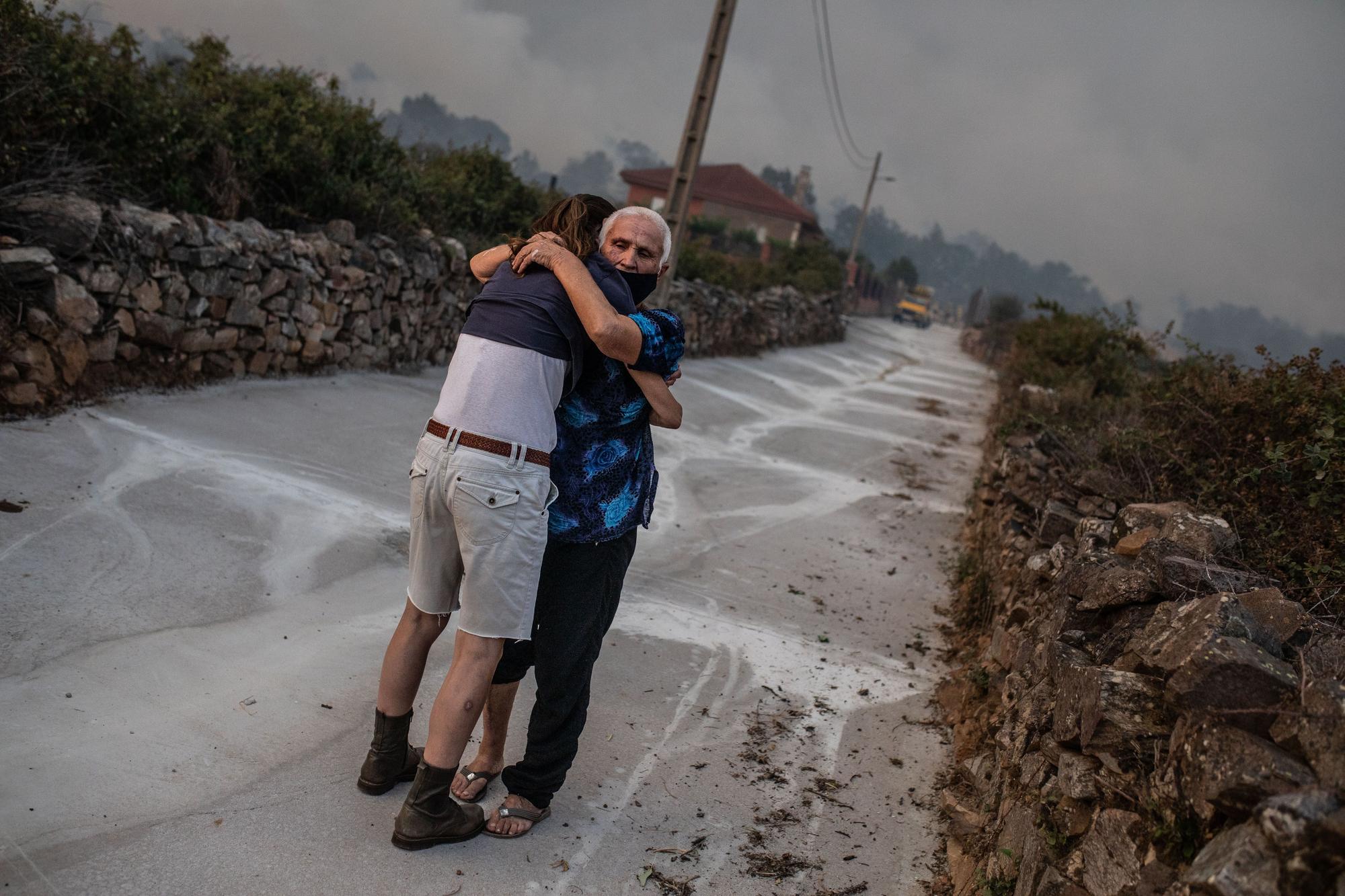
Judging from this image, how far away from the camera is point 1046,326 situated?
1473cm

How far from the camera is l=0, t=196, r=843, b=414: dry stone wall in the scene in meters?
5.20

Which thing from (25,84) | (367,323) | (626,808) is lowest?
(626,808)

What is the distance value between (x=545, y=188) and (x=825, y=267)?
19.7 m

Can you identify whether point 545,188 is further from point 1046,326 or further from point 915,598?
point 915,598

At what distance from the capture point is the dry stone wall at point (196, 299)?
5.20 metres

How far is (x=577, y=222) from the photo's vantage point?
2.60 meters

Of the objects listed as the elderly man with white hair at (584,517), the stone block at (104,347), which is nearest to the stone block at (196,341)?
the stone block at (104,347)

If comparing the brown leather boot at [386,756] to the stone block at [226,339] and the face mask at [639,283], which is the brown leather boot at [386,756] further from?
the stone block at [226,339]

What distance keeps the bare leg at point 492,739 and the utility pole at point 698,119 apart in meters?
10.4

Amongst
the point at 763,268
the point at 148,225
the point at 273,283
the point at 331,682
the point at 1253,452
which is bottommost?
the point at 331,682

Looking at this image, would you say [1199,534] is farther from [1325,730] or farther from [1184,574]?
[1325,730]

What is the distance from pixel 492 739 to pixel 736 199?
50.9 meters

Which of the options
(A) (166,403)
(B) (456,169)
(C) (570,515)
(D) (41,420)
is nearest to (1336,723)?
(C) (570,515)

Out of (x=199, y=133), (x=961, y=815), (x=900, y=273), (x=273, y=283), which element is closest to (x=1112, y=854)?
(x=961, y=815)
